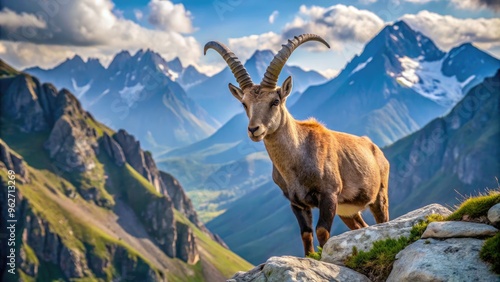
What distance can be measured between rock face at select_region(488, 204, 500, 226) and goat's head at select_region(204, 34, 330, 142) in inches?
306

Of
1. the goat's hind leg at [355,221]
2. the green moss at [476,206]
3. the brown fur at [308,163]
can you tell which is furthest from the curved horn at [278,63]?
the green moss at [476,206]

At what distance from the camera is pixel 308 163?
59.1 ft

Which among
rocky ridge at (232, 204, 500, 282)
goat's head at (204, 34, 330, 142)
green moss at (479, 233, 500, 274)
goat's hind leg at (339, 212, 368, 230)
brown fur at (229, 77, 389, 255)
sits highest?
goat's head at (204, 34, 330, 142)

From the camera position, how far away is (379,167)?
71.8 feet

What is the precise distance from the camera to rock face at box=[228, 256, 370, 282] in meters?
13.2

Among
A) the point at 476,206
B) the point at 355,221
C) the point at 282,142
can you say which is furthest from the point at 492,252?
the point at 355,221

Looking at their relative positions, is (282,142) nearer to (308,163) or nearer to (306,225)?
(308,163)

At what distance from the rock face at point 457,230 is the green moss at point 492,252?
0.95m

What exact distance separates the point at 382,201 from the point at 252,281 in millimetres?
9808

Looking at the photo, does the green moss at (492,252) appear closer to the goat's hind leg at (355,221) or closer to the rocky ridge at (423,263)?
the rocky ridge at (423,263)

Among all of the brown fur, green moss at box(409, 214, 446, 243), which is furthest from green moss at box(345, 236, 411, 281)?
the brown fur

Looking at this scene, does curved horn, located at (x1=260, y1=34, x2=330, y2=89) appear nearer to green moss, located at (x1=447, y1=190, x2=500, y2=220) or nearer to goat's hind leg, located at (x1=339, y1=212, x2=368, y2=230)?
goat's hind leg, located at (x1=339, y1=212, x2=368, y2=230)

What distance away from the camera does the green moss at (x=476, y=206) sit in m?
14.5

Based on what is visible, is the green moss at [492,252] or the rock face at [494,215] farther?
the rock face at [494,215]
